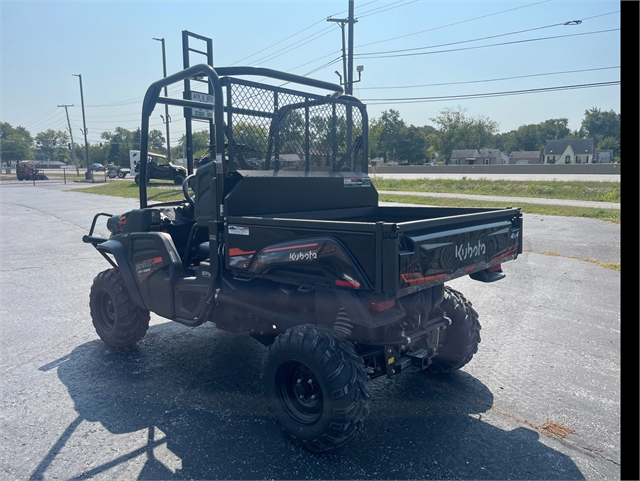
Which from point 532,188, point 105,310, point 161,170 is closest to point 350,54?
point 532,188

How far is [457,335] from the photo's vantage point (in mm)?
4059

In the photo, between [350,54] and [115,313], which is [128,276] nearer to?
[115,313]

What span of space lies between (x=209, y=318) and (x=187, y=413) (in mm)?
770

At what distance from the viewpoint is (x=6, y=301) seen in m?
6.64

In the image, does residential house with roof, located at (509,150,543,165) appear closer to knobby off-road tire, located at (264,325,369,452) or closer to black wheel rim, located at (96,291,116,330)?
black wheel rim, located at (96,291,116,330)

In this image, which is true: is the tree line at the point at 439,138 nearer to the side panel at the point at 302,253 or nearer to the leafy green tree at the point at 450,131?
the leafy green tree at the point at 450,131

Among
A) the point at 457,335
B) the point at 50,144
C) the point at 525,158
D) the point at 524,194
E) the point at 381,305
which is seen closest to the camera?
the point at 381,305

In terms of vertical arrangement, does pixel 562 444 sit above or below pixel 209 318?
below

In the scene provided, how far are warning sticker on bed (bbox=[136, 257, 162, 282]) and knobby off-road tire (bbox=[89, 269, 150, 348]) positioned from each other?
34 cm

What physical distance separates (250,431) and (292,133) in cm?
245

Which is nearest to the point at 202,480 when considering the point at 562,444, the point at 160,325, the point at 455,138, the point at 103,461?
the point at 103,461

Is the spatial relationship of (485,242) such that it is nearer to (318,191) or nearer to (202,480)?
(318,191)

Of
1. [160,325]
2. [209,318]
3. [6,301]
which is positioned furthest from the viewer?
[6,301]

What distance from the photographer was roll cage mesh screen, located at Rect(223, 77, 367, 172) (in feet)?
12.7
